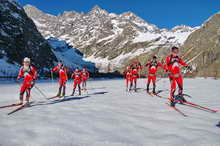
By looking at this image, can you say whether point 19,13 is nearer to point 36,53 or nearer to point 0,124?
point 36,53

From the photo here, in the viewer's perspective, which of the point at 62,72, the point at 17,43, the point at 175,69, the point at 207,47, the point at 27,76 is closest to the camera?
the point at 175,69

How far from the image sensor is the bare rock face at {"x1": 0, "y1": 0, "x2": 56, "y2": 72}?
79.6m

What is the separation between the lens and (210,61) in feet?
287

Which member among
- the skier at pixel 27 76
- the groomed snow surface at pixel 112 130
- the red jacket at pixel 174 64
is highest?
the red jacket at pixel 174 64

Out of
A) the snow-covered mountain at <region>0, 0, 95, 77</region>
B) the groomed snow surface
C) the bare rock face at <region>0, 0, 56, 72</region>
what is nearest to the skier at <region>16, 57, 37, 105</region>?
the groomed snow surface

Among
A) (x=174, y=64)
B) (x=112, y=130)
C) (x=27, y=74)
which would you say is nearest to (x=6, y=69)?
(x=27, y=74)

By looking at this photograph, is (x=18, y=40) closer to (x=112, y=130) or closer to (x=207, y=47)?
(x=207, y=47)

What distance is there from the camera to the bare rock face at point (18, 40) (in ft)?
261

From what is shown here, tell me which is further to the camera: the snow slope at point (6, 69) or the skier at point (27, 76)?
the snow slope at point (6, 69)

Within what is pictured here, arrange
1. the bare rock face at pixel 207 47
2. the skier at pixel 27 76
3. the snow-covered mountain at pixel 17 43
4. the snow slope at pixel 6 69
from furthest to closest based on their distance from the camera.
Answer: the bare rock face at pixel 207 47
the snow-covered mountain at pixel 17 43
the snow slope at pixel 6 69
the skier at pixel 27 76

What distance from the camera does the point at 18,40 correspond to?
293 feet

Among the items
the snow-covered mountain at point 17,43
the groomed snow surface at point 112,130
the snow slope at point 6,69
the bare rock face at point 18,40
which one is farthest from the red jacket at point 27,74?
the bare rock face at point 18,40

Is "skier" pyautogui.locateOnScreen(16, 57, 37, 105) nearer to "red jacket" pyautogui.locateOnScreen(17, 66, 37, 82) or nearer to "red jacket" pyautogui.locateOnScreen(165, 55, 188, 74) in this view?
"red jacket" pyautogui.locateOnScreen(17, 66, 37, 82)

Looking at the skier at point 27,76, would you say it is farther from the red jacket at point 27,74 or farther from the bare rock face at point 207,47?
the bare rock face at point 207,47
